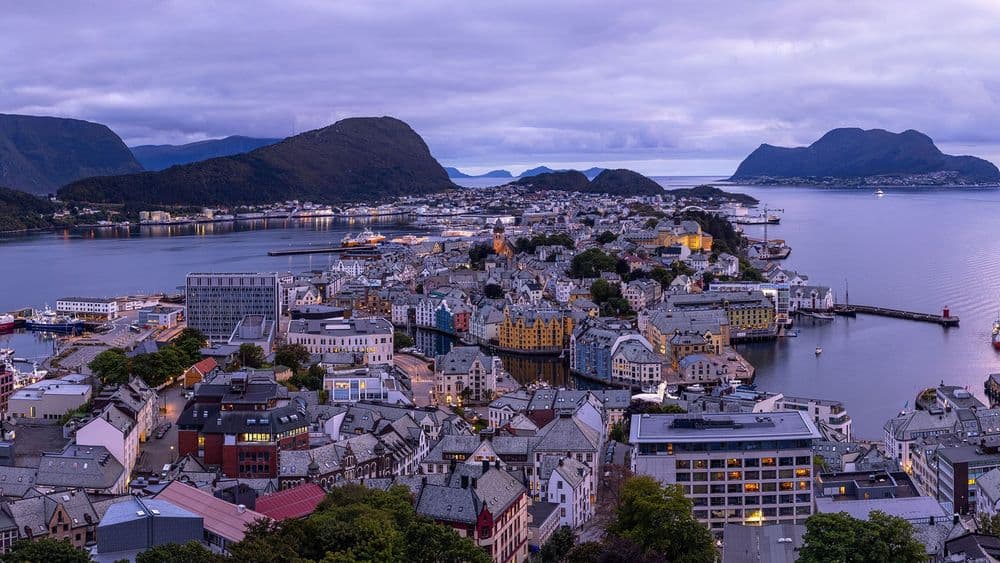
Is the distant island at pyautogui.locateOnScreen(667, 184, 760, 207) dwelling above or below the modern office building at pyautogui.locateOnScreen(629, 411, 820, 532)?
above

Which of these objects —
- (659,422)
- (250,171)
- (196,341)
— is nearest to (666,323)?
(196,341)

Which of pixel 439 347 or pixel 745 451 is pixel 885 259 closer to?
pixel 439 347

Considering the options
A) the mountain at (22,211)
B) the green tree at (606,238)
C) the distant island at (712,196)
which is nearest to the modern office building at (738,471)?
the green tree at (606,238)

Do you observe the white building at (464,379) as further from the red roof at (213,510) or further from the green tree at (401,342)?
the red roof at (213,510)

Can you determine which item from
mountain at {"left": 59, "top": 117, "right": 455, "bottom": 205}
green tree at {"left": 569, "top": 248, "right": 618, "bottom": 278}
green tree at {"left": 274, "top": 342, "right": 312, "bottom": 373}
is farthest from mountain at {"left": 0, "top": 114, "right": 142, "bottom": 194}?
green tree at {"left": 274, "top": 342, "right": 312, "bottom": 373}

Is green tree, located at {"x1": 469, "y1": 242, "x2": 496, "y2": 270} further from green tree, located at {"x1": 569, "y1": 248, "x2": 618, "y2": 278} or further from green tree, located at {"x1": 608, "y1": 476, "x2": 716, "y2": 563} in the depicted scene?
green tree, located at {"x1": 608, "y1": 476, "x2": 716, "y2": 563}

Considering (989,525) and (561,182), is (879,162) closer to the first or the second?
(561,182)

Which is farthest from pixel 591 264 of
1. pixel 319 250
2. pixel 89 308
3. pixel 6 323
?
pixel 319 250
